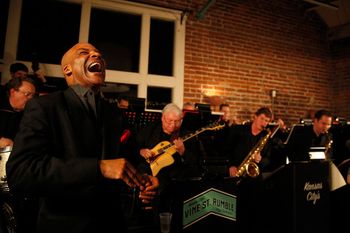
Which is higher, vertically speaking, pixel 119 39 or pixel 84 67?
pixel 119 39

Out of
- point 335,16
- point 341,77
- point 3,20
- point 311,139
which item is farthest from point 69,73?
point 341,77

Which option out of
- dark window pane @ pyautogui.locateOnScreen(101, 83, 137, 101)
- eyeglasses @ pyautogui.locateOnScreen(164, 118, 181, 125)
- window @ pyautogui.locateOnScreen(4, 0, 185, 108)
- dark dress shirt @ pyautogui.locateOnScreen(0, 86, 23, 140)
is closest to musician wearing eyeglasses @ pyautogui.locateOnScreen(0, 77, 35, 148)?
dark dress shirt @ pyautogui.locateOnScreen(0, 86, 23, 140)

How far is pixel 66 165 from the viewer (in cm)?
119

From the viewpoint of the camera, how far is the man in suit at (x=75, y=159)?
1.18 meters

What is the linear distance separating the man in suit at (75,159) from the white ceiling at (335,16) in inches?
293

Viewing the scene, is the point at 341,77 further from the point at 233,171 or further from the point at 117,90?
the point at 117,90

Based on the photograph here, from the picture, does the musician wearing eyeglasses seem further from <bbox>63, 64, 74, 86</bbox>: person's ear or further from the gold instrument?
the gold instrument

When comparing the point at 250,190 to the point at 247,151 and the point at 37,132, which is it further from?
the point at 37,132

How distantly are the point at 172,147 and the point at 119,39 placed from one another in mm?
3711

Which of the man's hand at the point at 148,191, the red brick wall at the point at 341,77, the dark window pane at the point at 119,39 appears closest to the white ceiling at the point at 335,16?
the red brick wall at the point at 341,77

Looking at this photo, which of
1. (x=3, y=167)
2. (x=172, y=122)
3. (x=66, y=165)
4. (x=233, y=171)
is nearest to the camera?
(x=66, y=165)

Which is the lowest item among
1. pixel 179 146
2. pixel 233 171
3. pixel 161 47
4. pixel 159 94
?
pixel 233 171

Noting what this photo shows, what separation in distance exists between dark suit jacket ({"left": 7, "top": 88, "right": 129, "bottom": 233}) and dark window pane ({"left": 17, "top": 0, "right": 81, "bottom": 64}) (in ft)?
15.5

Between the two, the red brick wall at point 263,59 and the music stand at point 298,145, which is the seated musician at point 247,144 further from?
the red brick wall at point 263,59
